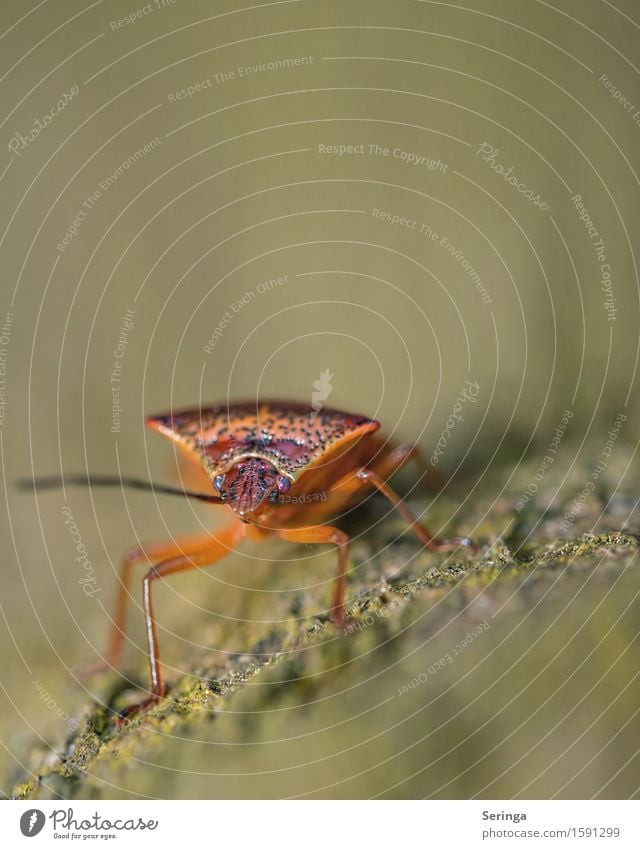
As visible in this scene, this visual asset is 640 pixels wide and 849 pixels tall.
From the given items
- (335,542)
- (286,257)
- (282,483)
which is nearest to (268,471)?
(282,483)

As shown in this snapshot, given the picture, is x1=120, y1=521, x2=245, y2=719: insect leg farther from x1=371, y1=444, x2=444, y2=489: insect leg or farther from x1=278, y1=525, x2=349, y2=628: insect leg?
x1=371, y1=444, x2=444, y2=489: insect leg

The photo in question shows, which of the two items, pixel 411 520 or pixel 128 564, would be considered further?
pixel 128 564

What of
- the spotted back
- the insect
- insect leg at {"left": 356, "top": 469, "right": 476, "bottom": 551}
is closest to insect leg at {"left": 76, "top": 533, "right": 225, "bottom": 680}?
the insect

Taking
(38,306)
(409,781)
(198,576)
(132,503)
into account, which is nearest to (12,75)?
(38,306)

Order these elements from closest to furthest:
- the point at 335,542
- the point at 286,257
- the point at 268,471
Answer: the point at 335,542 → the point at 268,471 → the point at 286,257

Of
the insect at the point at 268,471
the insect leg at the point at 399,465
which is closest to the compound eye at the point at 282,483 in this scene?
the insect at the point at 268,471

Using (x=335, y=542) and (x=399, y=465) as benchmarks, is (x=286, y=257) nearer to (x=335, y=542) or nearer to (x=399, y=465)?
(x=399, y=465)

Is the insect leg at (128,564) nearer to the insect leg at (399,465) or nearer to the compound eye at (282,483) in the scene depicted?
the compound eye at (282,483)
